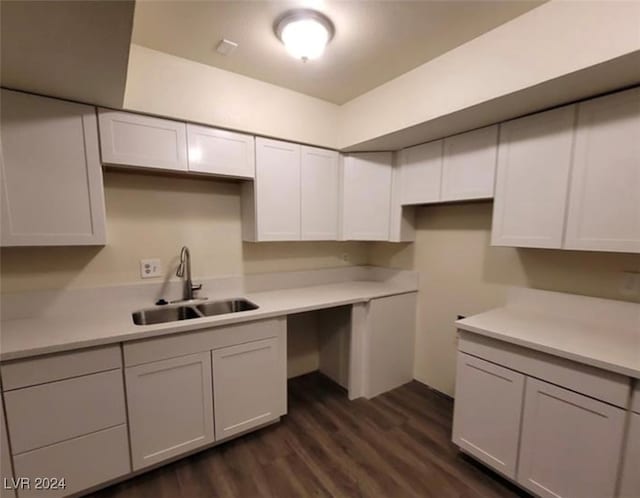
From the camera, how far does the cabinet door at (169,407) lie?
1.55 m

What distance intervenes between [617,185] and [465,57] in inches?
39.6

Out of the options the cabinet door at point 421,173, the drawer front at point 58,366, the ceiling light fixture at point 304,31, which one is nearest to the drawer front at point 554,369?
the cabinet door at point 421,173

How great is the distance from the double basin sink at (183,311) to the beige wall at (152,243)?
0.25 m

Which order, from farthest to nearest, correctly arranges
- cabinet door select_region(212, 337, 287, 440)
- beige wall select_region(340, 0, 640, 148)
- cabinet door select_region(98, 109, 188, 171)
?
cabinet door select_region(212, 337, 287, 440) < cabinet door select_region(98, 109, 188, 171) < beige wall select_region(340, 0, 640, 148)

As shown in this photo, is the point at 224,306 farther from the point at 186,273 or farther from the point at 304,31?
the point at 304,31

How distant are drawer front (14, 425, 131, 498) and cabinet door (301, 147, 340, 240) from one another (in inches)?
67.5

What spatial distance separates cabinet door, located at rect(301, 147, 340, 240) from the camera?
2383 mm

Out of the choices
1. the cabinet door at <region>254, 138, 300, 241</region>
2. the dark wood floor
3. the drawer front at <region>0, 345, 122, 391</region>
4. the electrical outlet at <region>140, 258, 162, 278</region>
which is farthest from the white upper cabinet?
the dark wood floor

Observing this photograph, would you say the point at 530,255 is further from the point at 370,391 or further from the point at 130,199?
the point at 130,199

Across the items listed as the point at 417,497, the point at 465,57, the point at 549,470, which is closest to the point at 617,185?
the point at 465,57

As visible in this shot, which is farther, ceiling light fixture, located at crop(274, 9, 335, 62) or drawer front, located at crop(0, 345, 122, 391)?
ceiling light fixture, located at crop(274, 9, 335, 62)

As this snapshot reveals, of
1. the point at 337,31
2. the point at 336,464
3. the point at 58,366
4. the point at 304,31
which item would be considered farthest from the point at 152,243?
the point at 336,464

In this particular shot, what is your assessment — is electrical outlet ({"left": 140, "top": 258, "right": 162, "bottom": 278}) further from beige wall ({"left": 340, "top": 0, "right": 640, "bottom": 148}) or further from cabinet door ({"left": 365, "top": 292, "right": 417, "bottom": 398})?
beige wall ({"left": 340, "top": 0, "right": 640, "bottom": 148})

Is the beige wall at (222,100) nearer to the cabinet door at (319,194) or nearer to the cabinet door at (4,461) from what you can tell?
the cabinet door at (319,194)
